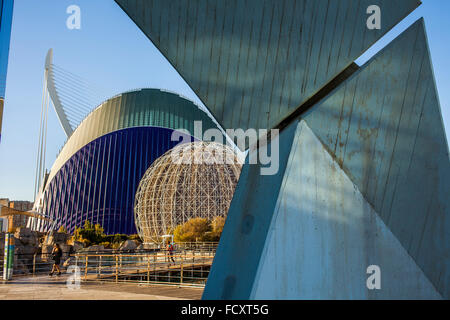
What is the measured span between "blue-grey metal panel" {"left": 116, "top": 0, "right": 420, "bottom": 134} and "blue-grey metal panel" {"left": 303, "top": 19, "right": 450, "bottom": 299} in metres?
0.24

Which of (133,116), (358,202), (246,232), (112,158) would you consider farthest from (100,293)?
(133,116)

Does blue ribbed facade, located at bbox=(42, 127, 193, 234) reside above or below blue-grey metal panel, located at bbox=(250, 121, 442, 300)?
above

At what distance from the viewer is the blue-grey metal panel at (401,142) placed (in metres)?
3.46

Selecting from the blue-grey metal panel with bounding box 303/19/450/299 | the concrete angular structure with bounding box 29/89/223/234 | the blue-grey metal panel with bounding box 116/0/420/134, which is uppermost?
the concrete angular structure with bounding box 29/89/223/234

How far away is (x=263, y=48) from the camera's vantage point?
3.48m

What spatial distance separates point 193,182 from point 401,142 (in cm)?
2868

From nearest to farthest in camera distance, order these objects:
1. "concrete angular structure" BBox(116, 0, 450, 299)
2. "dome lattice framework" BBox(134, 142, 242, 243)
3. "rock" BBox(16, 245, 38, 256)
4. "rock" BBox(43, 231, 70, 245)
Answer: "concrete angular structure" BBox(116, 0, 450, 299), "rock" BBox(16, 245, 38, 256), "rock" BBox(43, 231, 70, 245), "dome lattice framework" BBox(134, 142, 242, 243)

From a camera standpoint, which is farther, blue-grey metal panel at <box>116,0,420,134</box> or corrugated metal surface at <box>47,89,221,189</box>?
corrugated metal surface at <box>47,89,221,189</box>

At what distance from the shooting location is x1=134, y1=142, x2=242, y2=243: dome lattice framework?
30.9 meters

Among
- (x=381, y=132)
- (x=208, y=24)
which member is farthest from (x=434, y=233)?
(x=208, y=24)

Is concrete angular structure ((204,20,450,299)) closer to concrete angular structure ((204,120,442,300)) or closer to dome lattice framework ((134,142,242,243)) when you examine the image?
concrete angular structure ((204,120,442,300))

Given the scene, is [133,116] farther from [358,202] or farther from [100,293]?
[358,202]

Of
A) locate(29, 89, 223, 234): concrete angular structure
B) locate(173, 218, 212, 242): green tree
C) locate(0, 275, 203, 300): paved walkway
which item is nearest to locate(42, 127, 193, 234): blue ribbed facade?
locate(29, 89, 223, 234): concrete angular structure
